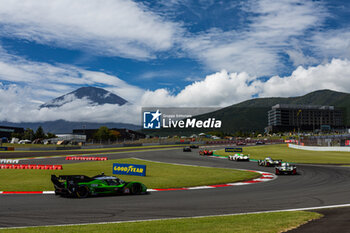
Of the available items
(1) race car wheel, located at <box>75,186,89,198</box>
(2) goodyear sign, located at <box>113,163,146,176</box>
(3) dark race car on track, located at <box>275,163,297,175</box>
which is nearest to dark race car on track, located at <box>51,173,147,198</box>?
(1) race car wheel, located at <box>75,186,89,198</box>

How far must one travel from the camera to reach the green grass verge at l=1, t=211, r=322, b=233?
9.20m

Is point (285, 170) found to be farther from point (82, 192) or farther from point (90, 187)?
point (82, 192)

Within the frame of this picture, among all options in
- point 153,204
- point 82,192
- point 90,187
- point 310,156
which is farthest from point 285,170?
point 310,156

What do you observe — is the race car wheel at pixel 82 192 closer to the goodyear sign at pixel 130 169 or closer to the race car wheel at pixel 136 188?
the race car wheel at pixel 136 188

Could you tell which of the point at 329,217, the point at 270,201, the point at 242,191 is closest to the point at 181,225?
the point at 329,217

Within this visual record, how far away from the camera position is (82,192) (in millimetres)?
16500

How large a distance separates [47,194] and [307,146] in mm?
68241

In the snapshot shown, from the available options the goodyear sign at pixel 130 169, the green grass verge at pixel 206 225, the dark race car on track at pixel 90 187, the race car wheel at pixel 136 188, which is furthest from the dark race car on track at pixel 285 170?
the green grass verge at pixel 206 225

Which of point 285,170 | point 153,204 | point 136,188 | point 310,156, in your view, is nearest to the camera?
point 153,204

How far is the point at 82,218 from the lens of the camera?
11352mm

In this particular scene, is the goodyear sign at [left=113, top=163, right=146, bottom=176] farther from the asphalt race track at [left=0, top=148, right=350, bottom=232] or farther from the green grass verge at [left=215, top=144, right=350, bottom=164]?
the green grass verge at [left=215, top=144, right=350, bottom=164]

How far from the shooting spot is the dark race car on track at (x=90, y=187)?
16.3m

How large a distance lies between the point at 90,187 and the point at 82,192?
456 mm

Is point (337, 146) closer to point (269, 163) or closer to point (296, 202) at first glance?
point (269, 163)
